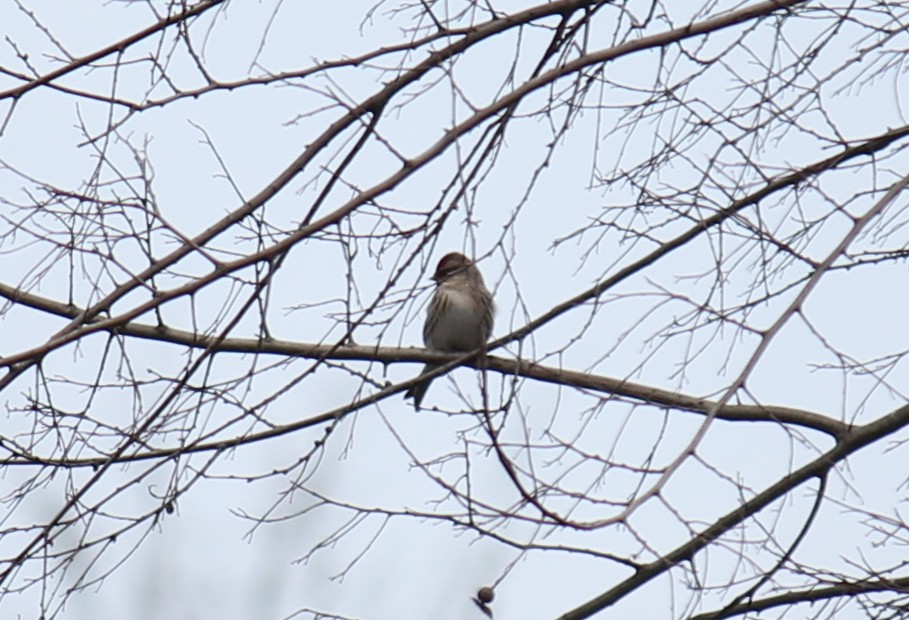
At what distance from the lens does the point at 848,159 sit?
15.3 feet

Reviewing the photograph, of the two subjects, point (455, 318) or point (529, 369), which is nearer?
point (529, 369)

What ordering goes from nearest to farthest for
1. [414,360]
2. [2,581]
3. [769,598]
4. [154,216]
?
[2,581] → [154,216] → [769,598] → [414,360]

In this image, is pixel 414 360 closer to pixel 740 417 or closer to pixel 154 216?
pixel 740 417

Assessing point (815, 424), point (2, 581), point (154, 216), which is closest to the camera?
point (2, 581)

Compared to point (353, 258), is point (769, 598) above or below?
below

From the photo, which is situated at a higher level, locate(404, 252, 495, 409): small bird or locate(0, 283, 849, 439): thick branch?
locate(404, 252, 495, 409): small bird

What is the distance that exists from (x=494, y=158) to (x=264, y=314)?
0.79 metres

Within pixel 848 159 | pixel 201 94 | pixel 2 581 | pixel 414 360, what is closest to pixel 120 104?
pixel 201 94

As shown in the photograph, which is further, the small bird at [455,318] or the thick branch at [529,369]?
the small bird at [455,318]

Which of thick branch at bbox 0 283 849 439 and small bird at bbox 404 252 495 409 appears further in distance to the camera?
small bird at bbox 404 252 495 409

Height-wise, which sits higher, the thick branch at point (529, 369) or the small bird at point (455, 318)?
the small bird at point (455, 318)

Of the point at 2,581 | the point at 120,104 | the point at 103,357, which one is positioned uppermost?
the point at 120,104

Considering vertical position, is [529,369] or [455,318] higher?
[455,318]

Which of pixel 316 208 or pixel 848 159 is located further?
pixel 848 159
